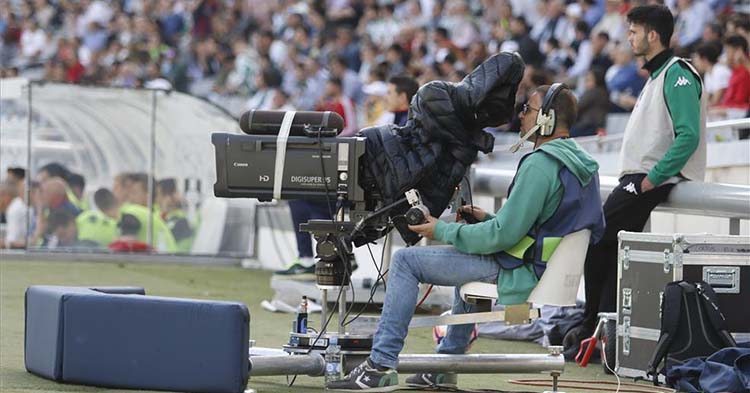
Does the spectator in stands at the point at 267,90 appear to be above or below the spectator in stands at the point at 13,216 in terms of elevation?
above

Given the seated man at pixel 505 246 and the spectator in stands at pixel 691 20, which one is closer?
the seated man at pixel 505 246

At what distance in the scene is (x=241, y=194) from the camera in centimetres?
650

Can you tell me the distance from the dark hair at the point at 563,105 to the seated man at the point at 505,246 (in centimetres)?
4

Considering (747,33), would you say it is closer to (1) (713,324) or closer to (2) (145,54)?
(1) (713,324)

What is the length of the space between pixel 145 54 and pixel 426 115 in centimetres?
1815

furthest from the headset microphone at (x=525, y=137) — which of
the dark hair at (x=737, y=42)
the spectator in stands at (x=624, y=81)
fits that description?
the spectator in stands at (x=624, y=81)

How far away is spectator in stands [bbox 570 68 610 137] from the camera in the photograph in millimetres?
14117

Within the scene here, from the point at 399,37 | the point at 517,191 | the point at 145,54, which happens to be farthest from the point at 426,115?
the point at 145,54

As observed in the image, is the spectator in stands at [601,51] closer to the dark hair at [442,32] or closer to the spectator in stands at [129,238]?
the dark hair at [442,32]

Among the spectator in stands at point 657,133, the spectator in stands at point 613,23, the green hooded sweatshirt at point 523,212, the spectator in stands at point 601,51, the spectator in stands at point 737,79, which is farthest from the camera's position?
the spectator in stands at point 613,23

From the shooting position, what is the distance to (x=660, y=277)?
729cm

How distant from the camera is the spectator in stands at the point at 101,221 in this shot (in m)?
14.0

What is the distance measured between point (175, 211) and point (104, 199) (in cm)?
68

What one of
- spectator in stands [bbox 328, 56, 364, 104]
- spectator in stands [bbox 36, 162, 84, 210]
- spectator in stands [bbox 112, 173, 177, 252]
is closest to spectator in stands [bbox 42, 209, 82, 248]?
spectator in stands [bbox 36, 162, 84, 210]
